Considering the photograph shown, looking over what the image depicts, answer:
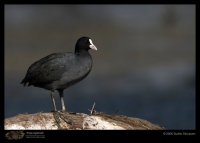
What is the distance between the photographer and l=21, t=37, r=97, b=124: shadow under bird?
2142cm

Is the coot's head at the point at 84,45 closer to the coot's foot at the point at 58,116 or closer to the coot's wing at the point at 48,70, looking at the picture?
the coot's wing at the point at 48,70

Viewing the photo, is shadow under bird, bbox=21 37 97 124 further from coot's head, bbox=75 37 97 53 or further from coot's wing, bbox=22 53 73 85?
coot's head, bbox=75 37 97 53

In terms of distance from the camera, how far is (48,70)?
21578 mm

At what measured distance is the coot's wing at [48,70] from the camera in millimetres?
21500

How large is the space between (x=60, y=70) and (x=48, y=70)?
411mm

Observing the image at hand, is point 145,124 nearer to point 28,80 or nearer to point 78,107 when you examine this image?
point 28,80

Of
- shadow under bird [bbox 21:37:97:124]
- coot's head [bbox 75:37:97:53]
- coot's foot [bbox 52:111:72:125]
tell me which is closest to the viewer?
coot's foot [bbox 52:111:72:125]

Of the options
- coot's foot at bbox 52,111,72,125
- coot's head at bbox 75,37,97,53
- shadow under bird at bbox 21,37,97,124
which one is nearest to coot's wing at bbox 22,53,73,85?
shadow under bird at bbox 21,37,97,124

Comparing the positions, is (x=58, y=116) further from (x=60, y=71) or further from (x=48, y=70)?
(x=48, y=70)

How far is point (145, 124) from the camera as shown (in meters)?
21.5

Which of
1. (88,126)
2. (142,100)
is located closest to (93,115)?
(88,126)

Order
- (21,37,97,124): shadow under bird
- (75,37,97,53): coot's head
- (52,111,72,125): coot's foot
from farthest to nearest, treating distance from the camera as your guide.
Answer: (75,37,97,53): coot's head, (21,37,97,124): shadow under bird, (52,111,72,125): coot's foot

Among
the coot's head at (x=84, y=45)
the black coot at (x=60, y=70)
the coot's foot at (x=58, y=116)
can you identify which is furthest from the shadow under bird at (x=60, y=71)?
the coot's foot at (x=58, y=116)

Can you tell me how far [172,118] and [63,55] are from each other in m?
30.6
